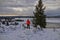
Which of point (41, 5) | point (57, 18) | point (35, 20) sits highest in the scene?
point (41, 5)

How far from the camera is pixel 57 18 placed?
48000 mm

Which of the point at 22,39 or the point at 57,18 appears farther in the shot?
the point at 57,18

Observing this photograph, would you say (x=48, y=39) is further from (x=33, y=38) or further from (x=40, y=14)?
(x=40, y=14)

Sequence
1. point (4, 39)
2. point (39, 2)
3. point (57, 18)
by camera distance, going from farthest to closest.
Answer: point (57, 18), point (39, 2), point (4, 39)

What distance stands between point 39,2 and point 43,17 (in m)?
1.91

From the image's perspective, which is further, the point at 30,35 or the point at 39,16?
the point at 39,16

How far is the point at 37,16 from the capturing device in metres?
25.0

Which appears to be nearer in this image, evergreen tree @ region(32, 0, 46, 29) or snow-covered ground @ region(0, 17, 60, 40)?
snow-covered ground @ region(0, 17, 60, 40)

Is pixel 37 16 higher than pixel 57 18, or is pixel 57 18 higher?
pixel 37 16

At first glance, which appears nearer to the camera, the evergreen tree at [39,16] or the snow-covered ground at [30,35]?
the snow-covered ground at [30,35]

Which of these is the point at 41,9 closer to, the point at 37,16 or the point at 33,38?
the point at 37,16

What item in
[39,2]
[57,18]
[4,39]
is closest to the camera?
[4,39]

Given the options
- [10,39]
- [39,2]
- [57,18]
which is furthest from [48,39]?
[57,18]

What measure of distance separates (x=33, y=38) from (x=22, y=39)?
2.52 ft
